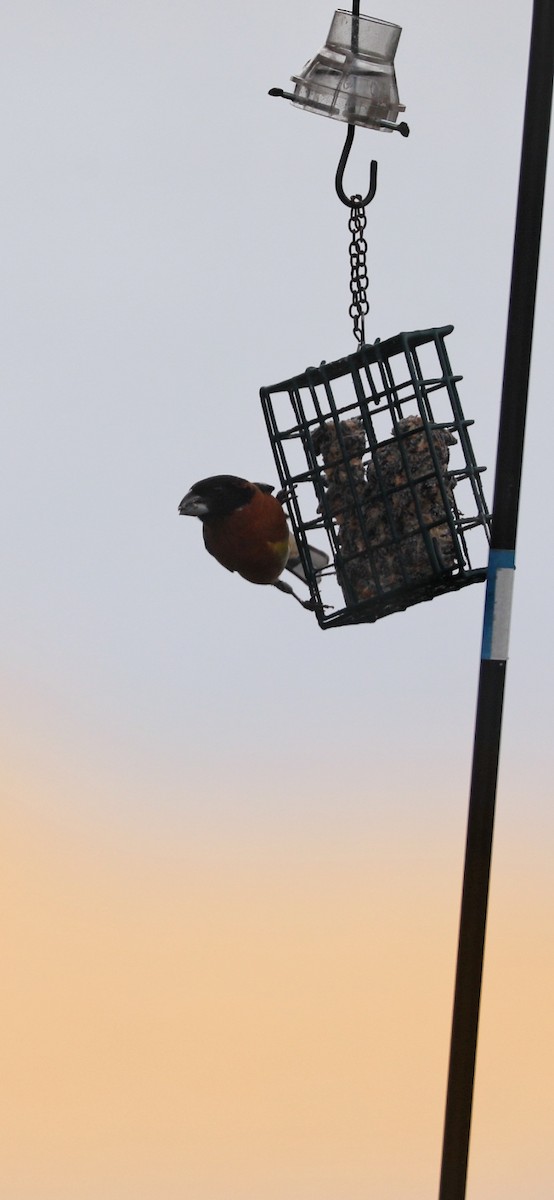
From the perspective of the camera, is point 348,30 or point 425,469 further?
point 425,469

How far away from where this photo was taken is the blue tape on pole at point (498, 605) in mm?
1751

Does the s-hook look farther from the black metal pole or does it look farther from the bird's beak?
the bird's beak

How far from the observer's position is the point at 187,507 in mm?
2109

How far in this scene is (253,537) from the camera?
7.06ft

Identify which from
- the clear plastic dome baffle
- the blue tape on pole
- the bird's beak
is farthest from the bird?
the clear plastic dome baffle

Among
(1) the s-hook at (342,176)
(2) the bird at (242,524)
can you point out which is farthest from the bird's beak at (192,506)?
(1) the s-hook at (342,176)

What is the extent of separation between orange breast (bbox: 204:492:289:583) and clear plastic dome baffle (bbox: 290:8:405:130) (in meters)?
0.57

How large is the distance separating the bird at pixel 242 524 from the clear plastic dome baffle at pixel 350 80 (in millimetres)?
537

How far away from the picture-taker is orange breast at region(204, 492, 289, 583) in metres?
2.15

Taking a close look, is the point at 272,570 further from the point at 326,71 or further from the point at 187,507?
the point at 326,71

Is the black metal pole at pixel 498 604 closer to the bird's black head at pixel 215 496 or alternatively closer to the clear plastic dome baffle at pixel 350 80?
the clear plastic dome baffle at pixel 350 80

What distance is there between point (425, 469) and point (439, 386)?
119 millimetres

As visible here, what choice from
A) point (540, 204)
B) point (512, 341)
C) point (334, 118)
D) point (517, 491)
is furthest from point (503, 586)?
point (334, 118)

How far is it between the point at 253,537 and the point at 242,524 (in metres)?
0.02
